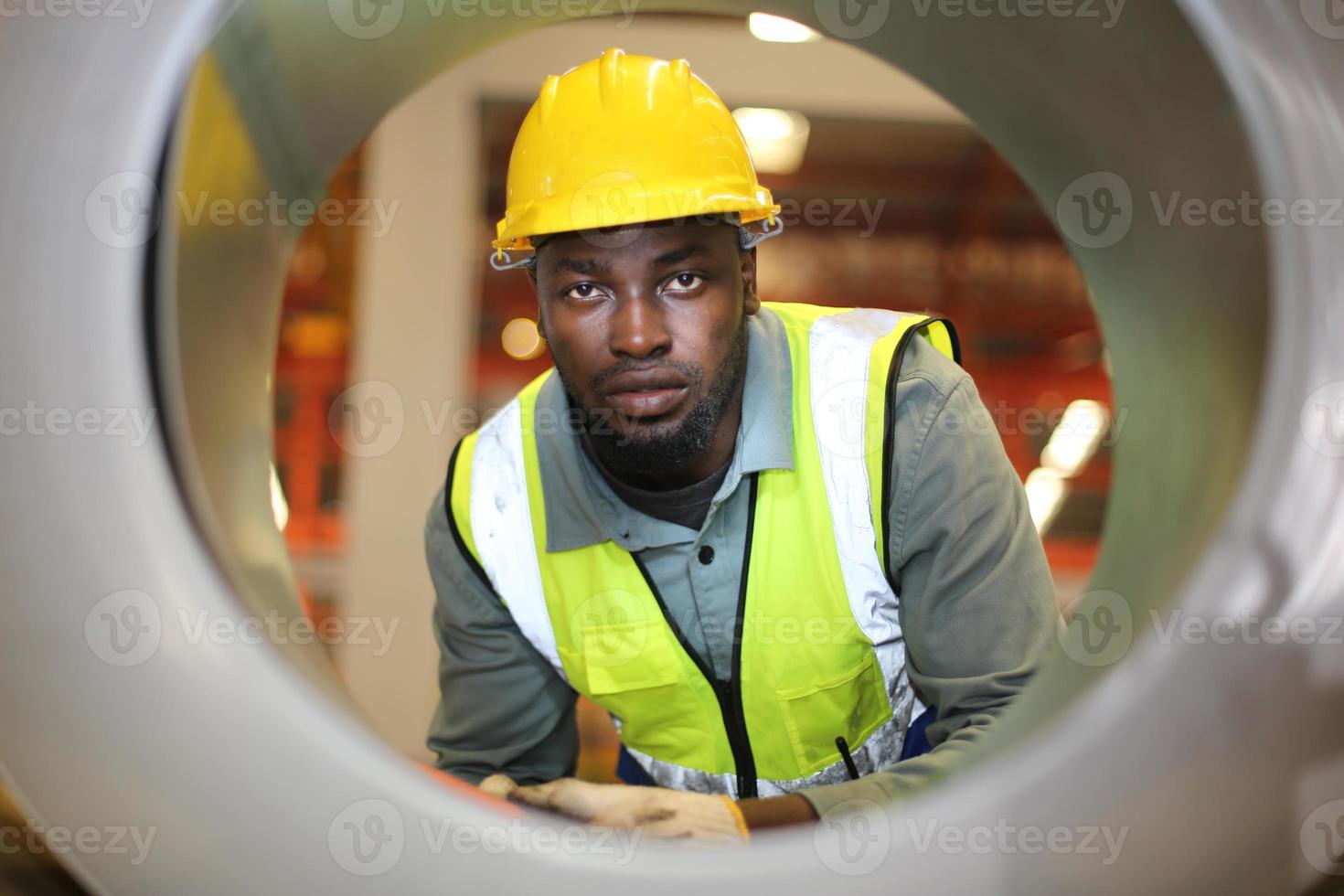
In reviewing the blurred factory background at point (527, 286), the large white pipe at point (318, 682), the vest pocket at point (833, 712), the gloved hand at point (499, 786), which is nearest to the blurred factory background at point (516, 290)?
the blurred factory background at point (527, 286)

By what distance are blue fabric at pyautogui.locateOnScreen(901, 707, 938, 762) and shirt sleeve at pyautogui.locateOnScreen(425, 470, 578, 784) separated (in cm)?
49

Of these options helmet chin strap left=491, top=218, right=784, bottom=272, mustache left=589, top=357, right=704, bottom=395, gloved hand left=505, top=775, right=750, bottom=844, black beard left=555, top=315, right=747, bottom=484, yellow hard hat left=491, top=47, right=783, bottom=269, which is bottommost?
gloved hand left=505, top=775, right=750, bottom=844

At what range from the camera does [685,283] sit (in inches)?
50.1

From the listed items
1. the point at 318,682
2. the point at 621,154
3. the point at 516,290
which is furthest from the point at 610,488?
the point at 516,290

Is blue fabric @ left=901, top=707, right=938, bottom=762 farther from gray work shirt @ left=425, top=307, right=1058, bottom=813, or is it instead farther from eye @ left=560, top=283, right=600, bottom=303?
eye @ left=560, top=283, right=600, bottom=303

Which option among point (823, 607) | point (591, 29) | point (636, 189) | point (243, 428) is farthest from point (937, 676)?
point (591, 29)


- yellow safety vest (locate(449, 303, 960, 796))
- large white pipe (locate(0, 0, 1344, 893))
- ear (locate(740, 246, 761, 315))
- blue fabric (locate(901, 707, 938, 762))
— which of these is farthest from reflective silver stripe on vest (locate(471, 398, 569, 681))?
large white pipe (locate(0, 0, 1344, 893))

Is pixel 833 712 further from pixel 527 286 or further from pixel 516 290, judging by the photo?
pixel 516 290

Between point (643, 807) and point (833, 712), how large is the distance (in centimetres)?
35

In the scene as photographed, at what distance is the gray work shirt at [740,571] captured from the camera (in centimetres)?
114

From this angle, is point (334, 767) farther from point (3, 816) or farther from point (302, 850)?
point (3, 816)

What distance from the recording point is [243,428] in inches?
25.5

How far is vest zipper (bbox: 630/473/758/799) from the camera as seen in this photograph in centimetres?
126

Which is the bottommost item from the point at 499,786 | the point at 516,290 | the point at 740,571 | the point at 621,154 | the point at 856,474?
the point at 499,786
